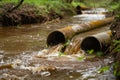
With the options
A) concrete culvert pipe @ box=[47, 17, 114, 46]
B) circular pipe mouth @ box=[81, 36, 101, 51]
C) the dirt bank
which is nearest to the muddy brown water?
concrete culvert pipe @ box=[47, 17, 114, 46]

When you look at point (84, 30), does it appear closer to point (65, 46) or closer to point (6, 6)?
point (65, 46)

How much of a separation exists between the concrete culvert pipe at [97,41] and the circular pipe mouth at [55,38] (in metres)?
1.30

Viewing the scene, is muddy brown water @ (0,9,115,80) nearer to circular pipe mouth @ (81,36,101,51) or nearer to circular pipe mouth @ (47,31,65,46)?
circular pipe mouth @ (47,31,65,46)

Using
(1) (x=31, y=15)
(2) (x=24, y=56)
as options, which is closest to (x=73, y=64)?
(2) (x=24, y=56)

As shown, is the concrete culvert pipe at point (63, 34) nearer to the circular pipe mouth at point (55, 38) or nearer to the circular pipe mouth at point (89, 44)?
the circular pipe mouth at point (55, 38)

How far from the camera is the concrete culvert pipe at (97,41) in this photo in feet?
32.6

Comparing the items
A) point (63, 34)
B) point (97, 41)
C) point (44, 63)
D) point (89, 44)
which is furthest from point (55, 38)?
point (44, 63)

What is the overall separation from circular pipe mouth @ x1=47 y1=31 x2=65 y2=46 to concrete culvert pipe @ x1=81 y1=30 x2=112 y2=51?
1.30m

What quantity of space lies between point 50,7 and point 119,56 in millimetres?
17214

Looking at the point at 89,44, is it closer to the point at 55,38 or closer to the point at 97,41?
the point at 97,41

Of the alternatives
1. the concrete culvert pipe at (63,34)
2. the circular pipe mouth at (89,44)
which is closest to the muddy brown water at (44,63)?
the concrete culvert pipe at (63,34)

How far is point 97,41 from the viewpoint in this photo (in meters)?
10.4

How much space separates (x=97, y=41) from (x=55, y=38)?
95.9 inches

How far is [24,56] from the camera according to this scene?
989 cm
